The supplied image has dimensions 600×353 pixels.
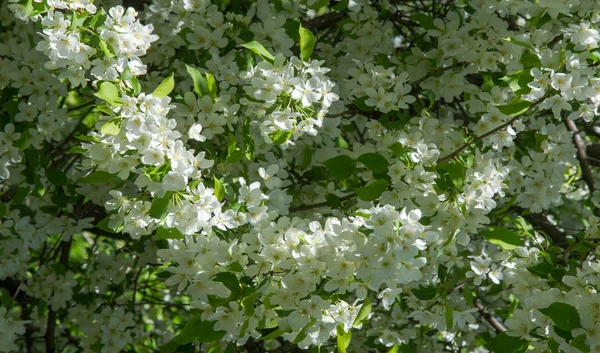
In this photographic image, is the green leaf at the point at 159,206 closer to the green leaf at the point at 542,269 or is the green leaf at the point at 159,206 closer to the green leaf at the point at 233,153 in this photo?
the green leaf at the point at 233,153

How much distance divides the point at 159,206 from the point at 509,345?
1.03 m

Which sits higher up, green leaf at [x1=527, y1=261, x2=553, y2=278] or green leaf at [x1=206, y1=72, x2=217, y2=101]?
green leaf at [x1=206, y1=72, x2=217, y2=101]

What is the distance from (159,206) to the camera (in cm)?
195

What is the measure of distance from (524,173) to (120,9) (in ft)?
4.84

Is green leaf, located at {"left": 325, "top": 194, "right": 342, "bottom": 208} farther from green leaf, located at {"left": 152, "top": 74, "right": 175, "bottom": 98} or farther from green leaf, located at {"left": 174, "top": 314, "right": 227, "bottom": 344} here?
green leaf, located at {"left": 152, "top": 74, "right": 175, "bottom": 98}

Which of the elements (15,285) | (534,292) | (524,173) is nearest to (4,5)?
(15,285)

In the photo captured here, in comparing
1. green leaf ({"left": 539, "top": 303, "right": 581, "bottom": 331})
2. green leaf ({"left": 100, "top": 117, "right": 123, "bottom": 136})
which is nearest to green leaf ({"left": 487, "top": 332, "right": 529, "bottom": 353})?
green leaf ({"left": 539, "top": 303, "right": 581, "bottom": 331})

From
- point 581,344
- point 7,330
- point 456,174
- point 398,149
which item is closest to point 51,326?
point 7,330

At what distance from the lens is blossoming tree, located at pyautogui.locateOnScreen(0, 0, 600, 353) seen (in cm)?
198

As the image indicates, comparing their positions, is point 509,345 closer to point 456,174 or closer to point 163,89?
point 456,174

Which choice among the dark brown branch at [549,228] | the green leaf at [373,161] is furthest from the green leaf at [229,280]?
the dark brown branch at [549,228]

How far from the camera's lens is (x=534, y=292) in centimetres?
217

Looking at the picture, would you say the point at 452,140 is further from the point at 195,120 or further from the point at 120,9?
the point at 120,9

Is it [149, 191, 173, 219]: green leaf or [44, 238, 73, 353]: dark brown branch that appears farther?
[44, 238, 73, 353]: dark brown branch
